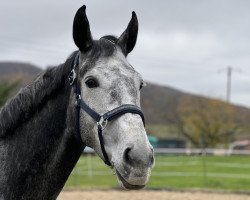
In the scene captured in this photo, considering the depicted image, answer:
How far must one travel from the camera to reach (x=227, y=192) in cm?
1116

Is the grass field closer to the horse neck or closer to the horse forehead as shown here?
the horse neck

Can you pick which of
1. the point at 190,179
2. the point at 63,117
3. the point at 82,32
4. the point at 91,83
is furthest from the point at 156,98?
the point at 91,83

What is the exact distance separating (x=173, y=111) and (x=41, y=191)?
205 feet

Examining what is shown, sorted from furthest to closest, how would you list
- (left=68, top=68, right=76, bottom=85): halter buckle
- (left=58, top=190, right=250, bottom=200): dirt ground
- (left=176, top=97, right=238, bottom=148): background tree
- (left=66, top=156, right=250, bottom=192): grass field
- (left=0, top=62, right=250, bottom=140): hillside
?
(left=0, top=62, right=250, bottom=140): hillside, (left=176, top=97, right=238, bottom=148): background tree, (left=66, top=156, right=250, bottom=192): grass field, (left=58, top=190, right=250, bottom=200): dirt ground, (left=68, top=68, right=76, bottom=85): halter buckle

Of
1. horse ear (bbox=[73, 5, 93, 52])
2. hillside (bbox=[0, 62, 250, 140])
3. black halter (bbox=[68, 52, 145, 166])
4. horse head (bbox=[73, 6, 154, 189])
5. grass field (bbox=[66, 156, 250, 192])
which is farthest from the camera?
hillside (bbox=[0, 62, 250, 140])

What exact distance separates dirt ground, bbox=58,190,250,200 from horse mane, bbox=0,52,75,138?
260 inches

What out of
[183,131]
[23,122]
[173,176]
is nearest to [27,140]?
[23,122]

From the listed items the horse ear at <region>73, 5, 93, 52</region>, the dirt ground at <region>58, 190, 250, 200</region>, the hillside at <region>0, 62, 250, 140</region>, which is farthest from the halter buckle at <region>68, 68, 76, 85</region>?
the hillside at <region>0, 62, 250, 140</region>

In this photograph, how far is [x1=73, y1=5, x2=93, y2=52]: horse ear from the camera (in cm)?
316

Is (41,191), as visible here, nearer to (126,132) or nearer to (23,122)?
(23,122)

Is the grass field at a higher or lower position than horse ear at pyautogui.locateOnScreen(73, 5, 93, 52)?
lower

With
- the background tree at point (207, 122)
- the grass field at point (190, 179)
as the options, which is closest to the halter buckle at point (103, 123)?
the grass field at point (190, 179)

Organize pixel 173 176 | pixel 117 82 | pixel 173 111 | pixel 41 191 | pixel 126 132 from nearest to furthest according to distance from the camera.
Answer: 1. pixel 126 132
2. pixel 117 82
3. pixel 41 191
4. pixel 173 176
5. pixel 173 111

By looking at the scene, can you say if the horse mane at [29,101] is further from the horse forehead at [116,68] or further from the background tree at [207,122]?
the background tree at [207,122]
